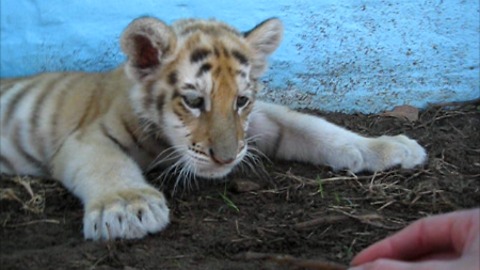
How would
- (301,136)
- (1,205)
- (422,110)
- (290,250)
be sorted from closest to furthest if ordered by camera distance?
(290,250), (1,205), (301,136), (422,110)

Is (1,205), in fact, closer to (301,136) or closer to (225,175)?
(225,175)

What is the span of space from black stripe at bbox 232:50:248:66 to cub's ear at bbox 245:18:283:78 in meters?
0.10

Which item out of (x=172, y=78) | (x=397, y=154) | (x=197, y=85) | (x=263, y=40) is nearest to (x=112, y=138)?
(x=172, y=78)

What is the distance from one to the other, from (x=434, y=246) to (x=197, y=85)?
149 cm

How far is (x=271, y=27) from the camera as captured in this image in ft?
10.3

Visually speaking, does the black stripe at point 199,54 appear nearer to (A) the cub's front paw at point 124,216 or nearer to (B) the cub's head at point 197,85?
(B) the cub's head at point 197,85

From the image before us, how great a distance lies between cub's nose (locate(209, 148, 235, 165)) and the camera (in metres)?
2.72

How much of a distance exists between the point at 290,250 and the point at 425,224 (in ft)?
3.30

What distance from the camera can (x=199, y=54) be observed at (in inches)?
115

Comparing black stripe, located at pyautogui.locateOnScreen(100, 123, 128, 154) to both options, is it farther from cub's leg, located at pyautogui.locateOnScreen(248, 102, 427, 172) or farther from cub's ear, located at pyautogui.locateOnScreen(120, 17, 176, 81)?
cub's leg, located at pyautogui.locateOnScreen(248, 102, 427, 172)

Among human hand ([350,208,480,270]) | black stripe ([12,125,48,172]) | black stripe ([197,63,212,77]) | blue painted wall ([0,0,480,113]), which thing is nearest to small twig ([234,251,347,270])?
human hand ([350,208,480,270])

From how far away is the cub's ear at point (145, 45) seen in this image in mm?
2852

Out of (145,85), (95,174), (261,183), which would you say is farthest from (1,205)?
(261,183)

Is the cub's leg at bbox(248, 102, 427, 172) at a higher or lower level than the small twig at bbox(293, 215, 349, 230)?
lower
